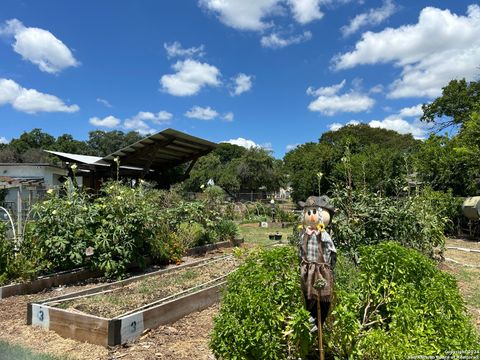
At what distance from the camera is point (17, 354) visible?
352 centimetres

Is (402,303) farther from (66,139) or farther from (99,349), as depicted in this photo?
(66,139)

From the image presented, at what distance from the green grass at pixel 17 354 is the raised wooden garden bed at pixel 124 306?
423mm

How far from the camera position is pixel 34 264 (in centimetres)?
565

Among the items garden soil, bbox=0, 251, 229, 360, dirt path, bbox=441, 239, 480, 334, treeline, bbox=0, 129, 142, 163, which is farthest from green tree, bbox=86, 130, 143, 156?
garden soil, bbox=0, 251, 229, 360

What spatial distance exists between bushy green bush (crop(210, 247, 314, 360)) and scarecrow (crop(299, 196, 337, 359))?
12 cm

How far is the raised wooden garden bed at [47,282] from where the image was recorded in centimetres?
532

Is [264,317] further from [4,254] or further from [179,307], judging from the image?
[4,254]

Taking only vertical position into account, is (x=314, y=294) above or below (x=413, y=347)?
above

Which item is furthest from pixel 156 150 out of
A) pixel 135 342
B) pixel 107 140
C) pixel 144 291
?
pixel 107 140

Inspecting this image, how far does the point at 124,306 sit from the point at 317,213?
116 inches

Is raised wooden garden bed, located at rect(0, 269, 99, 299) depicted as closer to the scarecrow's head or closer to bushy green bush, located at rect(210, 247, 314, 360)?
bushy green bush, located at rect(210, 247, 314, 360)

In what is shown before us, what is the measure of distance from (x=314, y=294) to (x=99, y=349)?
7.72ft

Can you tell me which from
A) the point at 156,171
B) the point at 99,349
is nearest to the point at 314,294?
the point at 99,349

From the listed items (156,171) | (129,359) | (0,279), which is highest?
(156,171)
